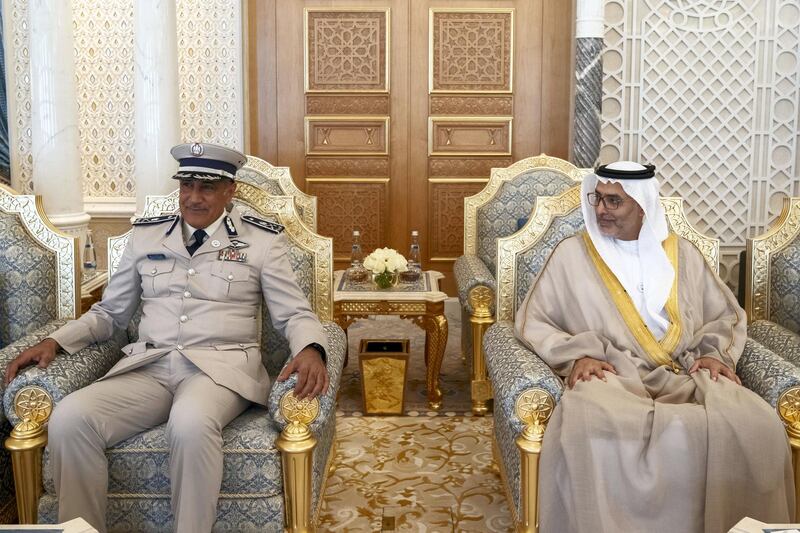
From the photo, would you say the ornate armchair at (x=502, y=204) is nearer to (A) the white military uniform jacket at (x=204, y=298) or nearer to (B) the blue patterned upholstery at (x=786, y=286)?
(B) the blue patterned upholstery at (x=786, y=286)

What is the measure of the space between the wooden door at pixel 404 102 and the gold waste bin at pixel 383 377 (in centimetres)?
261

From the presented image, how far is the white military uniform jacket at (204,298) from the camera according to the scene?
2.75 meters

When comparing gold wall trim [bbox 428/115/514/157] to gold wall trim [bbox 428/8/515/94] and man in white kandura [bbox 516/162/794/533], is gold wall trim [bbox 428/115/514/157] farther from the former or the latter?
man in white kandura [bbox 516/162/794/533]

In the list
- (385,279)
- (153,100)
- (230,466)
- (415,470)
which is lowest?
(415,470)

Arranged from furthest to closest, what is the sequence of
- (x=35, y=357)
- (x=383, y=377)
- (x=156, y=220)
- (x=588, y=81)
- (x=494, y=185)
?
(x=588, y=81)
(x=494, y=185)
(x=383, y=377)
(x=156, y=220)
(x=35, y=357)

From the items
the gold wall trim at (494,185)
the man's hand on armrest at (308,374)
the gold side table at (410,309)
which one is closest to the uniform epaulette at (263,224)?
the man's hand on armrest at (308,374)

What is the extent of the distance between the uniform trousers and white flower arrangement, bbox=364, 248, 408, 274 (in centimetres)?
185

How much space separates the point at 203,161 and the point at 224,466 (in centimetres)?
100

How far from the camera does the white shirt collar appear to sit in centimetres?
289

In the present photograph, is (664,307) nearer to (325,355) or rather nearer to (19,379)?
(325,355)

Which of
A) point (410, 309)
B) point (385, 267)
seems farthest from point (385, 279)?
point (410, 309)

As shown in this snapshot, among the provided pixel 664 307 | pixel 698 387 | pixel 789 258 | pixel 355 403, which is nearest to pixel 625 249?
pixel 664 307

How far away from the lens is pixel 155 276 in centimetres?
285

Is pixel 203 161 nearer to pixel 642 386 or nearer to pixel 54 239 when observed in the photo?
pixel 54 239
